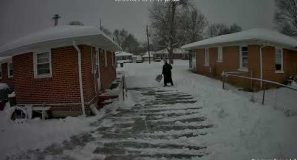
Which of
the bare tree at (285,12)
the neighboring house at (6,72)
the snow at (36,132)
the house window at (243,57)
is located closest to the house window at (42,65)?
the snow at (36,132)

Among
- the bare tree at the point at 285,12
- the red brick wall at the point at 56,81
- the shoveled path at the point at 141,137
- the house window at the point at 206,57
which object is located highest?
the bare tree at the point at 285,12

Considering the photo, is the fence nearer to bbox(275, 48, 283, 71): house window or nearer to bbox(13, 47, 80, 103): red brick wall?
bbox(275, 48, 283, 71): house window

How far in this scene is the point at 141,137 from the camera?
25.4 feet

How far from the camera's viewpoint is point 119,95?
12.6m

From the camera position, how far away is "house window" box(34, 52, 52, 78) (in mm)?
10633

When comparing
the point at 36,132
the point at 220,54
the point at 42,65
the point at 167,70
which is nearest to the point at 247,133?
the point at 36,132

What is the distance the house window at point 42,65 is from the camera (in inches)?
419

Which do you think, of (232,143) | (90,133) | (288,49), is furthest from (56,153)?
(288,49)

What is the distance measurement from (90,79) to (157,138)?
4.92 metres

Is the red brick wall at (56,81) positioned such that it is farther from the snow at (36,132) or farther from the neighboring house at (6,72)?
the neighboring house at (6,72)

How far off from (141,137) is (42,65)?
5.18 meters

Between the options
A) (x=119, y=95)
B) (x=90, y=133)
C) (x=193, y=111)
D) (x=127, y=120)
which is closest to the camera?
(x=90, y=133)

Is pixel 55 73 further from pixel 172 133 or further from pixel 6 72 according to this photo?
pixel 6 72

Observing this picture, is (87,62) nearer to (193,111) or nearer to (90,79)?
(90,79)
